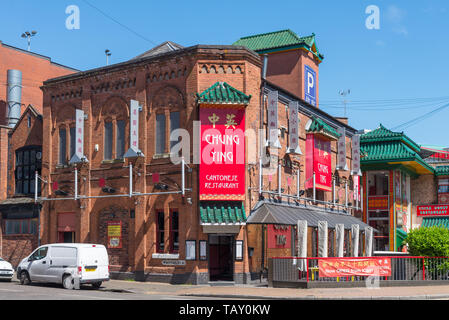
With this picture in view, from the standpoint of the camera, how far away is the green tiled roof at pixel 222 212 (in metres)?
26.9

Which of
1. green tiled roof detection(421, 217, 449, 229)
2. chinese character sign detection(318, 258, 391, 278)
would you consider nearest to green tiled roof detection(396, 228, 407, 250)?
green tiled roof detection(421, 217, 449, 229)

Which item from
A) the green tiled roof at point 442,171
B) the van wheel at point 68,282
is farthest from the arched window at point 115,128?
the green tiled roof at point 442,171

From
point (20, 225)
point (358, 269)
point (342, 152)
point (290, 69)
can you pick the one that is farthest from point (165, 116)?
point (290, 69)

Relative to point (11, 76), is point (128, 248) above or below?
below

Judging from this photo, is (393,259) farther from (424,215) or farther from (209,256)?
(424,215)

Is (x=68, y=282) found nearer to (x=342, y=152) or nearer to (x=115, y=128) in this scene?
(x=115, y=128)

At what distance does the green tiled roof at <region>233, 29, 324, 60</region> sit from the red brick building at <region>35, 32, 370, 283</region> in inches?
405

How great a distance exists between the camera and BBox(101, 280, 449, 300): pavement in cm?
2159

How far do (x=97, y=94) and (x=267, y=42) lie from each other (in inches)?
705

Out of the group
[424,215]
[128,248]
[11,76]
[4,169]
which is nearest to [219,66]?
[128,248]

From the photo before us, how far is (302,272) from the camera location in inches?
979

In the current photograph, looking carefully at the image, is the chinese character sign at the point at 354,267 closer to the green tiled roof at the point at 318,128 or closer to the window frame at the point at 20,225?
the green tiled roof at the point at 318,128

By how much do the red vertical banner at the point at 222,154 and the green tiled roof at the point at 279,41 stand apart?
56.3 feet
